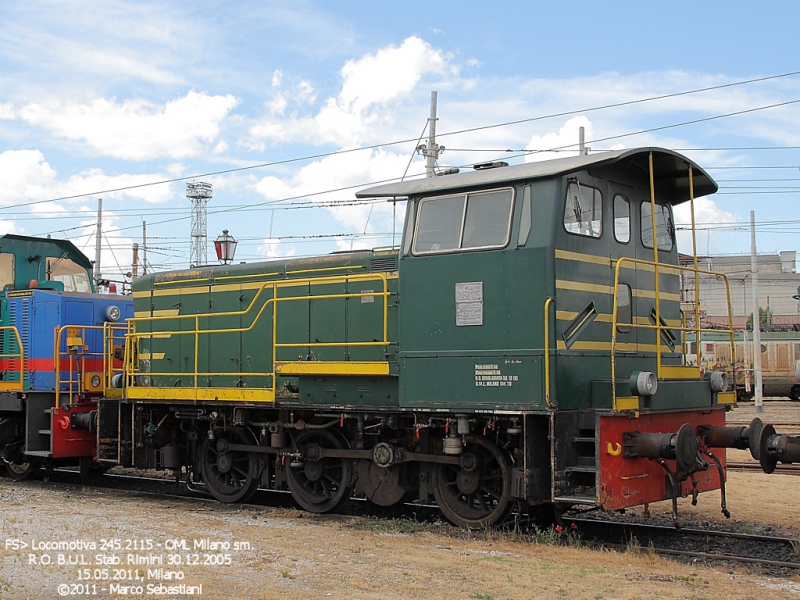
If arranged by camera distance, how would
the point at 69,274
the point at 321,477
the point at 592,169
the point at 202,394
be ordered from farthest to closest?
1. the point at 69,274
2. the point at 202,394
3. the point at 321,477
4. the point at 592,169

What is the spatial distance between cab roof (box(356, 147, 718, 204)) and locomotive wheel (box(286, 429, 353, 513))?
3.25m

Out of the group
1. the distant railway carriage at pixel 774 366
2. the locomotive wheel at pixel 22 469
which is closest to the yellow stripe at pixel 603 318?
the locomotive wheel at pixel 22 469

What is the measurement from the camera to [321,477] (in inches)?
428

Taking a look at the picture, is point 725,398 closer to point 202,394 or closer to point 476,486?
point 476,486

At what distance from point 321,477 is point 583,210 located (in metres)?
4.87

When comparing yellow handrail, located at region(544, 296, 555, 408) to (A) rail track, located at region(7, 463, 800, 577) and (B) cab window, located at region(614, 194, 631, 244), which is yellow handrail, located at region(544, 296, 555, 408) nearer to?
(A) rail track, located at region(7, 463, 800, 577)

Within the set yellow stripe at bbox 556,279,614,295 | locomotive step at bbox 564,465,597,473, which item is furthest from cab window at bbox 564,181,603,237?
locomotive step at bbox 564,465,597,473

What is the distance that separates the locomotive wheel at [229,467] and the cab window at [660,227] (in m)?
5.90

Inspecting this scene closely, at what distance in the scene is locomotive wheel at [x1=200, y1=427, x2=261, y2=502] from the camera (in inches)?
451

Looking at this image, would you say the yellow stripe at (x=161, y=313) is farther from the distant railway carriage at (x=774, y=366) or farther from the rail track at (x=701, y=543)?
the distant railway carriage at (x=774, y=366)

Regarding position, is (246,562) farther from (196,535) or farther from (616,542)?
(616,542)

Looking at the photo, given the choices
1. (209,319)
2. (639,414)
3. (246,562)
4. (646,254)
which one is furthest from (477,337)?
(209,319)

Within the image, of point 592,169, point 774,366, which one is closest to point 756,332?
point 774,366

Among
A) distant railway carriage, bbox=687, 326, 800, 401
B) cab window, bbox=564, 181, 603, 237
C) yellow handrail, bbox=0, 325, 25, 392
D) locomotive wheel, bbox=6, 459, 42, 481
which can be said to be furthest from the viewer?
distant railway carriage, bbox=687, 326, 800, 401
